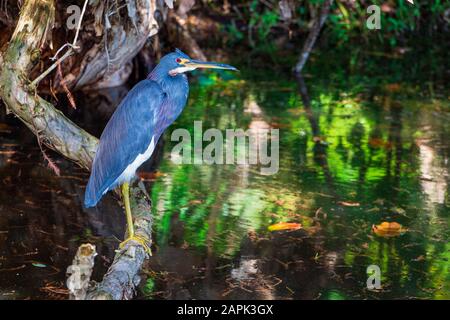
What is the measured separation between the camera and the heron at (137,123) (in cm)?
464

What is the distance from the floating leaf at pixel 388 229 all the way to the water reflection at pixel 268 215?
2.1 inches

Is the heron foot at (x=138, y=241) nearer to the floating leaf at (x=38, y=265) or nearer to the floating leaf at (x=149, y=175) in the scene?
the floating leaf at (x=38, y=265)

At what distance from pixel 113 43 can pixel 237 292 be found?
12.4 ft

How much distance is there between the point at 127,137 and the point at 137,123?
9 cm

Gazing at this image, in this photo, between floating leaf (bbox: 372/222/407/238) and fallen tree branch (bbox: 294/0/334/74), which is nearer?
floating leaf (bbox: 372/222/407/238)

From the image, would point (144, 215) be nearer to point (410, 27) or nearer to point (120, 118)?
point (120, 118)

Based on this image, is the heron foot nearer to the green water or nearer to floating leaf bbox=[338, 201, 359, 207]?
the green water

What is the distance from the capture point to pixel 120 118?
15.4ft

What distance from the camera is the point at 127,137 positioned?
466cm

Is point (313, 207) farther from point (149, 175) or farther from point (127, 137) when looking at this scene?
point (127, 137)

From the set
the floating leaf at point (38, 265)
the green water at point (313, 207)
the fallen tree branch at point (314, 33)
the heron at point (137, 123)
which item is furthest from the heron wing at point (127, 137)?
the fallen tree branch at point (314, 33)

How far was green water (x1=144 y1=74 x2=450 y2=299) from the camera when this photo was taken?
15.7 ft

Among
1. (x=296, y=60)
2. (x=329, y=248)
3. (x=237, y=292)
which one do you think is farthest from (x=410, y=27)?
(x=237, y=292)

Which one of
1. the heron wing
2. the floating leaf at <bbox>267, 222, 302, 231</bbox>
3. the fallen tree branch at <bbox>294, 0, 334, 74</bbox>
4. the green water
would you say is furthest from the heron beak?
the fallen tree branch at <bbox>294, 0, 334, 74</bbox>
